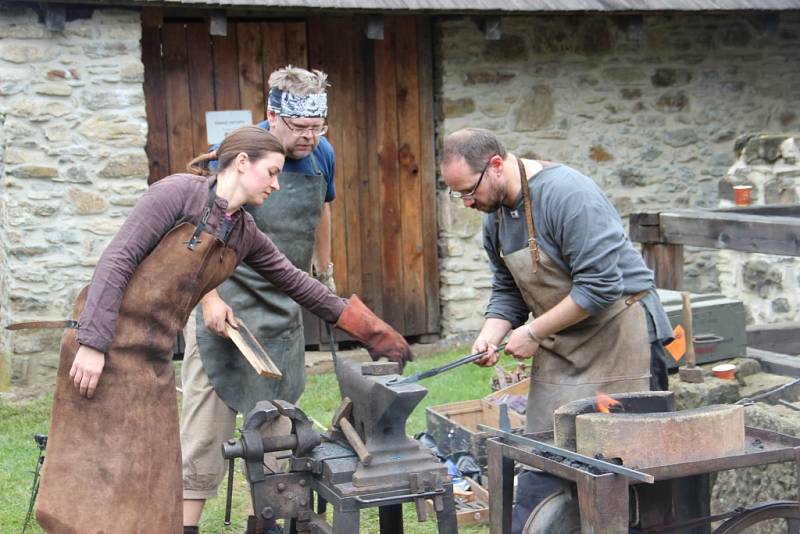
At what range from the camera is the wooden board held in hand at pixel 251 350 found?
11.9 feet

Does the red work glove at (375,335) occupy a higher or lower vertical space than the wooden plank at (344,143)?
lower

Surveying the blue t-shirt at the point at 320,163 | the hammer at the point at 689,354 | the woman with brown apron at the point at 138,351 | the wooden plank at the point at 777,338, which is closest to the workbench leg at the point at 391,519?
the woman with brown apron at the point at 138,351

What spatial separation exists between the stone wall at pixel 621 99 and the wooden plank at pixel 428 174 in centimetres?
7

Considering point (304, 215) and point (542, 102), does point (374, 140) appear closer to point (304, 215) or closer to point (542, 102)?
point (542, 102)

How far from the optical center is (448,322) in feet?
26.9

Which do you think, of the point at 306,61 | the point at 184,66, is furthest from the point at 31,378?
the point at 306,61

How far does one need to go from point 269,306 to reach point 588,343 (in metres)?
→ 1.25

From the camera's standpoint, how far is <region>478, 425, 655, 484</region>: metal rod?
2.83 m

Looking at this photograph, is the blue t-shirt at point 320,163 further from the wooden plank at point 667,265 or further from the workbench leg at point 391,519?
the wooden plank at point 667,265

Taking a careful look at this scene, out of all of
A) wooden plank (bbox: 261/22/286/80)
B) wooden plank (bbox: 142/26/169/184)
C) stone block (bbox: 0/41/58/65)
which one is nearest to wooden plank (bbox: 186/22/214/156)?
wooden plank (bbox: 142/26/169/184)

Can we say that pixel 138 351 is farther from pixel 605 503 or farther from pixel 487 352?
pixel 605 503

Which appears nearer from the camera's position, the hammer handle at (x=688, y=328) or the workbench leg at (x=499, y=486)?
the workbench leg at (x=499, y=486)

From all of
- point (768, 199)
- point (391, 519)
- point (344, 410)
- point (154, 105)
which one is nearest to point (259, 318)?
point (344, 410)

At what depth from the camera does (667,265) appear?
5.42 meters
